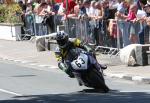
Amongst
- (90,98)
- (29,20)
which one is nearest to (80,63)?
(90,98)

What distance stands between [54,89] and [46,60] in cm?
821

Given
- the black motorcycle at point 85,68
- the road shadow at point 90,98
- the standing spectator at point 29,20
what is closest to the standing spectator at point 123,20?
the black motorcycle at point 85,68

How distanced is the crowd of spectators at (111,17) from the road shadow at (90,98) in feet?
19.5

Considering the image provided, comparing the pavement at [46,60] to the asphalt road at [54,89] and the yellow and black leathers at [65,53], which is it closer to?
the asphalt road at [54,89]

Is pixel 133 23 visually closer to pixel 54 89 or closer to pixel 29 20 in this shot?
pixel 54 89

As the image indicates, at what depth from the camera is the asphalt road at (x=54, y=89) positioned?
45.3ft

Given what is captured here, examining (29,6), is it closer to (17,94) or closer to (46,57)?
(46,57)

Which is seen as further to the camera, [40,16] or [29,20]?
[29,20]

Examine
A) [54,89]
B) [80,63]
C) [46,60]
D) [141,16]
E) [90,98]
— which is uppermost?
[141,16]

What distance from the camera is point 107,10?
23.2 meters

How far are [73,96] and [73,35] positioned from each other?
1205 centimetres

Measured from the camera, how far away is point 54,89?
17.0m

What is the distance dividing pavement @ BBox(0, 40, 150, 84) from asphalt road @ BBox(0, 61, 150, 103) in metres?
0.37

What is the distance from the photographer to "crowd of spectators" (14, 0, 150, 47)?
21.1 meters
